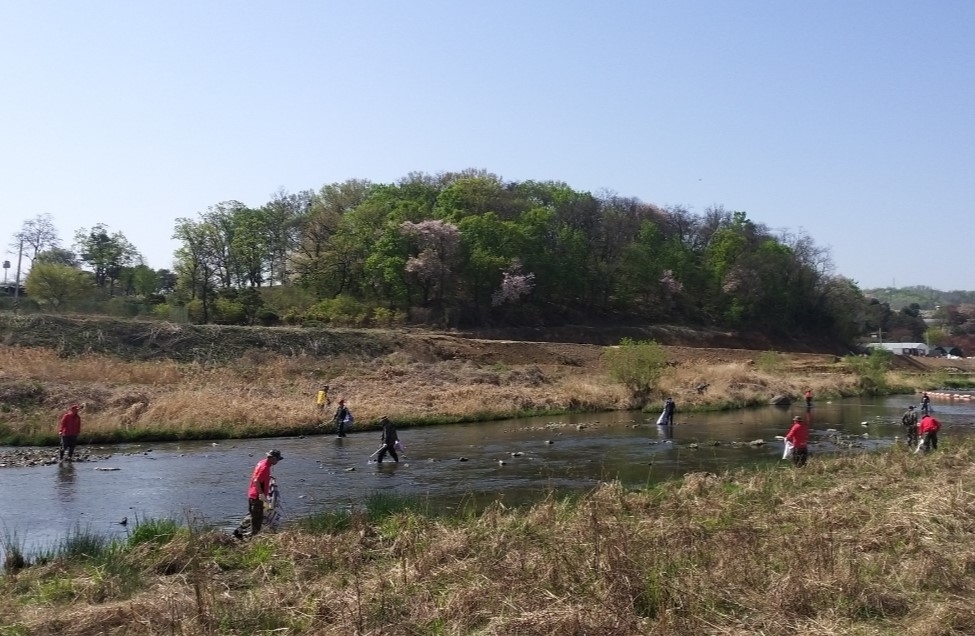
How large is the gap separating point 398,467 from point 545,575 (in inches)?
672

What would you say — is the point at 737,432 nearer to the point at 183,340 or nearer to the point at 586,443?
the point at 586,443

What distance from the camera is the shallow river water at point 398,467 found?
66.2 ft

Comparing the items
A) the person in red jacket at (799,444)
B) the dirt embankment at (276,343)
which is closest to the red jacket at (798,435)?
the person in red jacket at (799,444)

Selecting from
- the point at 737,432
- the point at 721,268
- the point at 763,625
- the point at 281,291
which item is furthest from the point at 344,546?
the point at 721,268

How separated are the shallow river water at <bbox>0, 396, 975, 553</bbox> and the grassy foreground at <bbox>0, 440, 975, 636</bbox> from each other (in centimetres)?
219

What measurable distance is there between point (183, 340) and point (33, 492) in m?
34.4

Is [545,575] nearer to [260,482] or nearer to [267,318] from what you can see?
[260,482]

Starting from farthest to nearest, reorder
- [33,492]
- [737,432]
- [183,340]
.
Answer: [183,340] < [737,432] < [33,492]

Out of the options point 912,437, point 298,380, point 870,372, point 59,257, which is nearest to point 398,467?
point 912,437

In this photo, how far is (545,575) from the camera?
418 inches

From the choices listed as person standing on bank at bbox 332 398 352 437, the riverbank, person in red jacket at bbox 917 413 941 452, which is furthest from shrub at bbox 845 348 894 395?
person standing on bank at bbox 332 398 352 437

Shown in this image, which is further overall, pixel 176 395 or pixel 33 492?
pixel 176 395

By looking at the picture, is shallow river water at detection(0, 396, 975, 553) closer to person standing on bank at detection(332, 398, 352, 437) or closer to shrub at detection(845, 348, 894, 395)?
person standing on bank at detection(332, 398, 352, 437)

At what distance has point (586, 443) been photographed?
111ft
